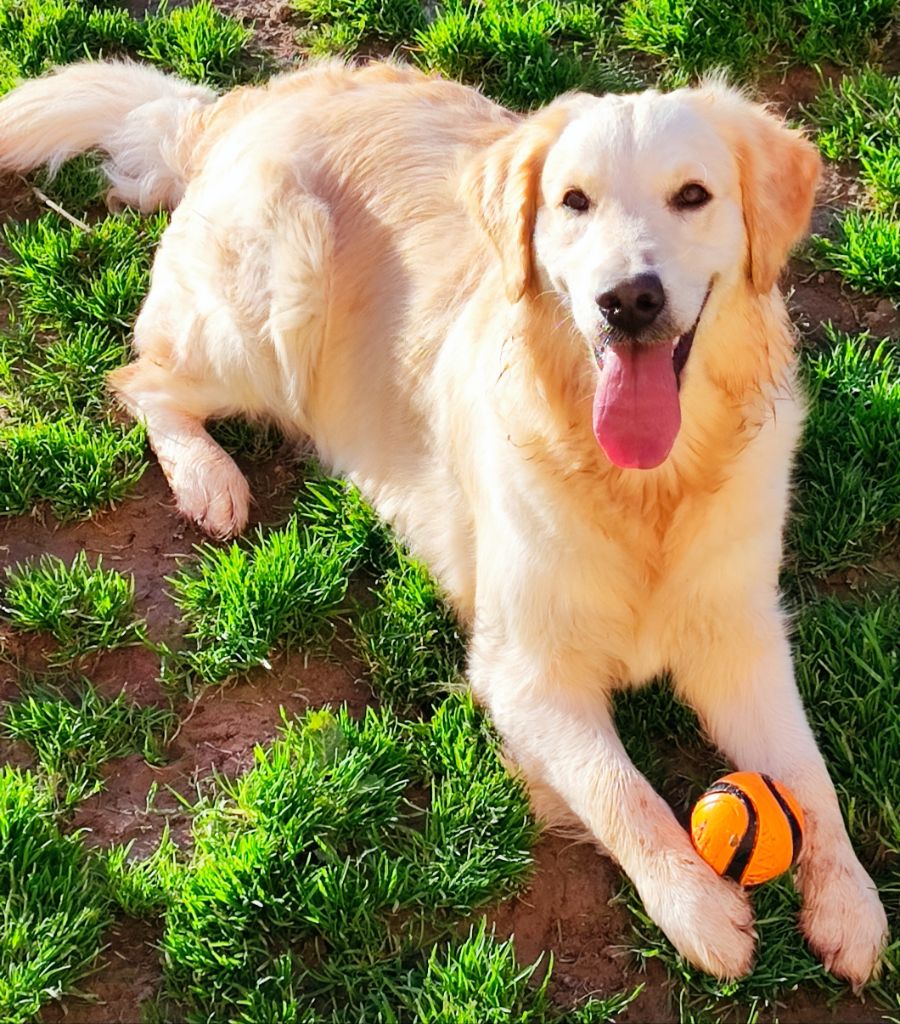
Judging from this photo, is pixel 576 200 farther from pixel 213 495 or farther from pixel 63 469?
pixel 63 469

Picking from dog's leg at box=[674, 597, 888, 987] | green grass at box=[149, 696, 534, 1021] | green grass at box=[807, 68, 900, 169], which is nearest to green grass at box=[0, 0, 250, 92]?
green grass at box=[807, 68, 900, 169]

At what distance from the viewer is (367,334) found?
373cm

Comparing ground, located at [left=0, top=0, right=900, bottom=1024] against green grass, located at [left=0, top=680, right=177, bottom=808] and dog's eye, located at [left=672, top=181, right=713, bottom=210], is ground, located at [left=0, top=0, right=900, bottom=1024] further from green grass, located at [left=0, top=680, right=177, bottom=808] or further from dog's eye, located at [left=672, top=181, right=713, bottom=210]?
dog's eye, located at [left=672, top=181, right=713, bottom=210]

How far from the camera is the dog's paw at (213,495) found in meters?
3.71

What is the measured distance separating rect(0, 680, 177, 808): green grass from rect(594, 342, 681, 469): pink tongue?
1422 millimetres

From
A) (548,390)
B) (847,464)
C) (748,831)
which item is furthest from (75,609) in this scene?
(847,464)

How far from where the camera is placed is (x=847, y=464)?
3627mm

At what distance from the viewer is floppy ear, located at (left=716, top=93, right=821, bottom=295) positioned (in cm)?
274

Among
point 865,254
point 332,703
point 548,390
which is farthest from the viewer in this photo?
point 865,254

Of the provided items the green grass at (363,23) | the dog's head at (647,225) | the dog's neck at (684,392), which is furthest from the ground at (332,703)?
the dog's head at (647,225)

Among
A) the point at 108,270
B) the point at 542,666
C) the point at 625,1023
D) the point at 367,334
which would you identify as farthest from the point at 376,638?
the point at 108,270

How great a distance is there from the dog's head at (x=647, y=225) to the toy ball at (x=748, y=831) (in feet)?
2.46

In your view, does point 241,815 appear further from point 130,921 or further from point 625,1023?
point 625,1023

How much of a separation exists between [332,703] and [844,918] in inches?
53.6
